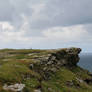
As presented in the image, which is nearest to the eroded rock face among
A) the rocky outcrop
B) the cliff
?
the cliff

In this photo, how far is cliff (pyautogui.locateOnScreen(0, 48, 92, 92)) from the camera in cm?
2955

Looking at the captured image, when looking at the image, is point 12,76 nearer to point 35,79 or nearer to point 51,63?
point 35,79

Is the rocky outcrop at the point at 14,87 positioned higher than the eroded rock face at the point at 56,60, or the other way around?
the eroded rock face at the point at 56,60

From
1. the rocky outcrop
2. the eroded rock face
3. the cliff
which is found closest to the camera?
the rocky outcrop

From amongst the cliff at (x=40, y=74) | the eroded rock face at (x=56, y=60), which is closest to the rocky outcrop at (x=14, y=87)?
the cliff at (x=40, y=74)

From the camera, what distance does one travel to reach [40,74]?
4347 cm

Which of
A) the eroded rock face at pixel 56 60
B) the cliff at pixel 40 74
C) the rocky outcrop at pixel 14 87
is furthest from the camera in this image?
the eroded rock face at pixel 56 60

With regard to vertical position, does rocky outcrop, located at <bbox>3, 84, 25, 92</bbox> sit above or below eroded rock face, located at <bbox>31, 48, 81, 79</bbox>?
below

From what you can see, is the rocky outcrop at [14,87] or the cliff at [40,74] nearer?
the rocky outcrop at [14,87]

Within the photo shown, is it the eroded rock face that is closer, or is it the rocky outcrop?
the rocky outcrop

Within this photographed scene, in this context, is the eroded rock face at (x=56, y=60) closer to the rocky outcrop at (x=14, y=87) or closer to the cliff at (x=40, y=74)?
the cliff at (x=40, y=74)

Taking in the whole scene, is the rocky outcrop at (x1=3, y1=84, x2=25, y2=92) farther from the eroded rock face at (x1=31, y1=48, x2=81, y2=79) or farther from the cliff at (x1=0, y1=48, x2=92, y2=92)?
the eroded rock face at (x1=31, y1=48, x2=81, y2=79)

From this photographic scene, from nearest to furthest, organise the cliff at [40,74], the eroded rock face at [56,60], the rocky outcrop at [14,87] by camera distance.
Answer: the rocky outcrop at [14,87]
the cliff at [40,74]
the eroded rock face at [56,60]

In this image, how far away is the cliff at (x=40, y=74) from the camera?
2955 cm
